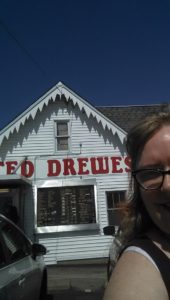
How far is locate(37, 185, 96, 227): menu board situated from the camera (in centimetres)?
1268

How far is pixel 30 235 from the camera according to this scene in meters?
12.4

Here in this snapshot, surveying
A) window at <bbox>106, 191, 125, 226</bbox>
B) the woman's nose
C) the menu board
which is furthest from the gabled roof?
the woman's nose

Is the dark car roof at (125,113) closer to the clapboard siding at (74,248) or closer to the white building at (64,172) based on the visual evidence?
the white building at (64,172)

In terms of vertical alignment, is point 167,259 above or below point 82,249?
above

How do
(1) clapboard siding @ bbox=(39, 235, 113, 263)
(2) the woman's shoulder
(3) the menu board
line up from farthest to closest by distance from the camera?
(3) the menu board, (1) clapboard siding @ bbox=(39, 235, 113, 263), (2) the woman's shoulder

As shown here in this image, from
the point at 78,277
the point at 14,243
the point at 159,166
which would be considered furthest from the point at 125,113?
the point at 159,166

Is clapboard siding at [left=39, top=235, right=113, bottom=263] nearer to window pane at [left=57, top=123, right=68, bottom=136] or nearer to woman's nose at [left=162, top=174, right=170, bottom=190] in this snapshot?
window pane at [left=57, top=123, right=68, bottom=136]

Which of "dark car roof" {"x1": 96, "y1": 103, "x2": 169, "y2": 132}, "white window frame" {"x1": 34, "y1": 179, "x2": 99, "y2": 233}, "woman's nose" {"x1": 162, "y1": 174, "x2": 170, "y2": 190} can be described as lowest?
"white window frame" {"x1": 34, "y1": 179, "x2": 99, "y2": 233}

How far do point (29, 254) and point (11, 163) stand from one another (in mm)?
8452

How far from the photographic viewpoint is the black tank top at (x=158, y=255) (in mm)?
1078

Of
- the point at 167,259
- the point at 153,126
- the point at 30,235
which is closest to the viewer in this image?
the point at 167,259

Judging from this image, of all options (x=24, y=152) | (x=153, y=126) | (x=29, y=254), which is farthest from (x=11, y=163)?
(x=153, y=126)

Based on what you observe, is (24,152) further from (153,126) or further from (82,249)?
(153,126)

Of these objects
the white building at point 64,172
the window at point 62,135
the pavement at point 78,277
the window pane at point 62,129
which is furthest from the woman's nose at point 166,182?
the window pane at point 62,129
